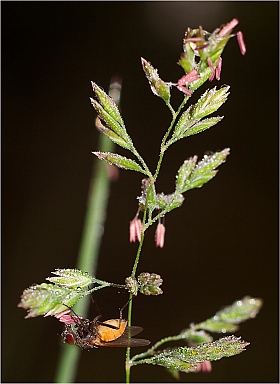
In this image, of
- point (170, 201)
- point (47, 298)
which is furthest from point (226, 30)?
point (47, 298)

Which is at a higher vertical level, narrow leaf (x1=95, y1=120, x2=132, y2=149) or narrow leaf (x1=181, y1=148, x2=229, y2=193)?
narrow leaf (x1=95, y1=120, x2=132, y2=149)

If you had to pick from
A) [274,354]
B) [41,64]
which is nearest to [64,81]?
[41,64]

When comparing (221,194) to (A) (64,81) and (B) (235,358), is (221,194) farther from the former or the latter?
(A) (64,81)

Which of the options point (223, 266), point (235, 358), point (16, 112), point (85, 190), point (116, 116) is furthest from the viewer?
point (16, 112)

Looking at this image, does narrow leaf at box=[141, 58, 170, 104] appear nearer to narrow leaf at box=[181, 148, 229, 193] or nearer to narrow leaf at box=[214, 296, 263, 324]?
narrow leaf at box=[181, 148, 229, 193]

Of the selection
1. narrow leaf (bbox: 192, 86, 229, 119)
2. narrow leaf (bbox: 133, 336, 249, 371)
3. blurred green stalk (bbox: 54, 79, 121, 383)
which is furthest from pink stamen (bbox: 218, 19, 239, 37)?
blurred green stalk (bbox: 54, 79, 121, 383)
